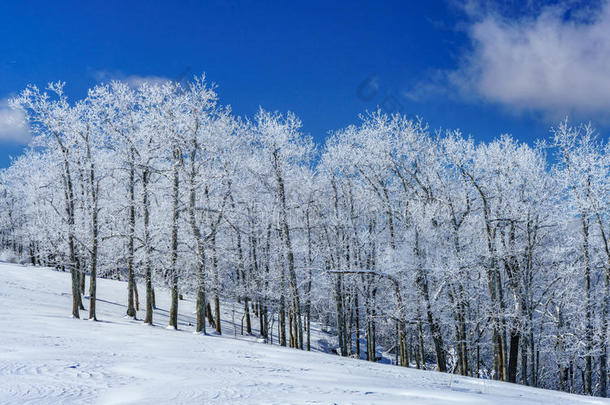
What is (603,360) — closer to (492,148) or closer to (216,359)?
(492,148)

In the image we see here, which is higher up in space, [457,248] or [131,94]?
[131,94]

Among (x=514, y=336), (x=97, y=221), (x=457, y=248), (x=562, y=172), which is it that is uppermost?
(x=562, y=172)

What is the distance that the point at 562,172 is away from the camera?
1711 centimetres

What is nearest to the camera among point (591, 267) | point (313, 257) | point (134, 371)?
point (134, 371)

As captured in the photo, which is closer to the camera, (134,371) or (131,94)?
(134,371)

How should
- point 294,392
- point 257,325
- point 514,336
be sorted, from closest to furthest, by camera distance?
point 294,392
point 514,336
point 257,325

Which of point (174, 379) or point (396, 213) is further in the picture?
point (396, 213)

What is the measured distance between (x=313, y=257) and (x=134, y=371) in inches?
683

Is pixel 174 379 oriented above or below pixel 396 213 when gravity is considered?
below

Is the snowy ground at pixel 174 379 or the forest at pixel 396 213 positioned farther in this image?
the forest at pixel 396 213

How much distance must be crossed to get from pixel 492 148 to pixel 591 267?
280 inches

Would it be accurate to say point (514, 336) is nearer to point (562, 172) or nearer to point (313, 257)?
point (562, 172)

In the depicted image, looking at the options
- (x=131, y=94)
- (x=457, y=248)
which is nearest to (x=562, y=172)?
(x=457, y=248)

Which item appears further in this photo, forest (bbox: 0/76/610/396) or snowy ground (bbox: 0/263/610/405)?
forest (bbox: 0/76/610/396)
